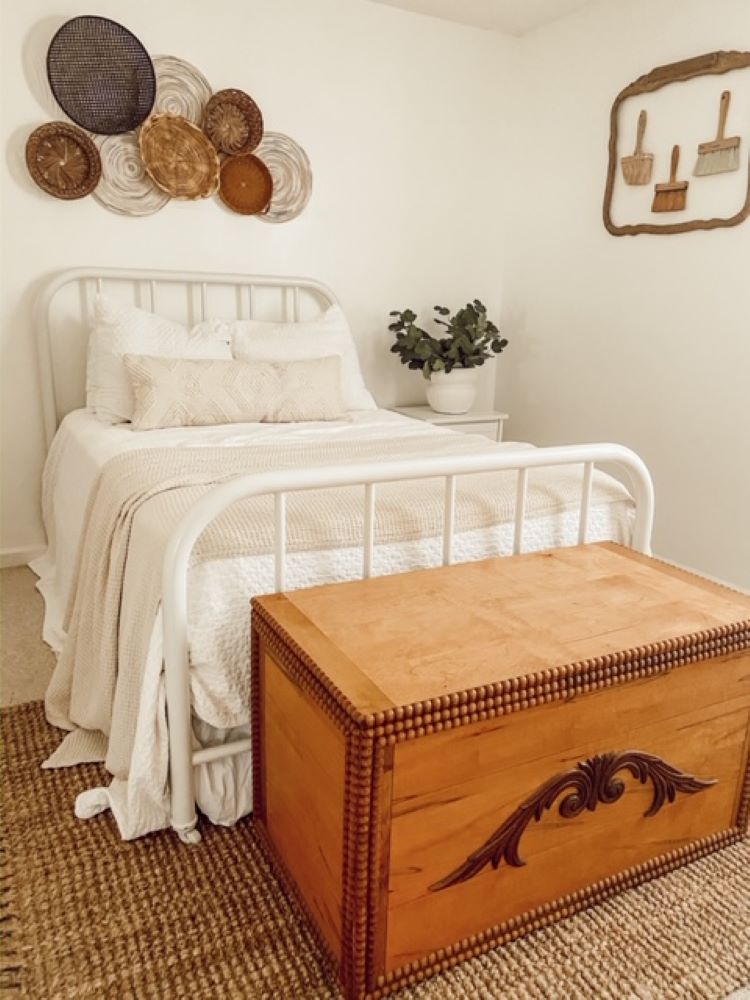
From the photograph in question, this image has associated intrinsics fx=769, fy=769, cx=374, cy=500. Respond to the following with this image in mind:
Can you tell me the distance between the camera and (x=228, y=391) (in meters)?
2.54

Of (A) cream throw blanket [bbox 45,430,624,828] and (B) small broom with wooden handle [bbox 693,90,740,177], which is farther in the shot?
(B) small broom with wooden handle [bbox 693,90,740,177]

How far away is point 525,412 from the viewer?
3.77 meters

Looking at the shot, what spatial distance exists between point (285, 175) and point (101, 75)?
0.75m

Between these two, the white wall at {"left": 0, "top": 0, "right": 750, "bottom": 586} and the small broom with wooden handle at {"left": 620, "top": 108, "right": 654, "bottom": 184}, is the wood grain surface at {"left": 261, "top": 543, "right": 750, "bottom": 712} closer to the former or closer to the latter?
the white wall at {"left": 0, "top": 0, "right": 750, "bottom": 586}

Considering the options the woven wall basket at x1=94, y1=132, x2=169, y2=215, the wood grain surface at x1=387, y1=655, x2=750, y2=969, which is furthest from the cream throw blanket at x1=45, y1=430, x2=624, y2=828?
the woven wall basket at x1=94, y1=132, x2=169, y2=215

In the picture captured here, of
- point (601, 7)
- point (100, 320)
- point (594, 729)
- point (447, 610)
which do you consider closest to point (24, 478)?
point (100, 320)

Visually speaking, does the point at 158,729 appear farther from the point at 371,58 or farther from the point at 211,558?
the point at 371,58

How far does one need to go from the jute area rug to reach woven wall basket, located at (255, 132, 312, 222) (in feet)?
7.97

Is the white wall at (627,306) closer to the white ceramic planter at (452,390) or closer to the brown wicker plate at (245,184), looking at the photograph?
the white ceramic planter at (452,390)

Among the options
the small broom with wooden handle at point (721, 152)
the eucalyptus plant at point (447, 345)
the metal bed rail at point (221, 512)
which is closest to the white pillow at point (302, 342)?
the eucalyptus plant at point (447, 345)

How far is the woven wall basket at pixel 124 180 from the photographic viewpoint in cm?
279

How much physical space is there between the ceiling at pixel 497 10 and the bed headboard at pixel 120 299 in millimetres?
1243

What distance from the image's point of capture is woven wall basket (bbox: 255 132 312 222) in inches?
121

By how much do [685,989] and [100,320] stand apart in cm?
248
